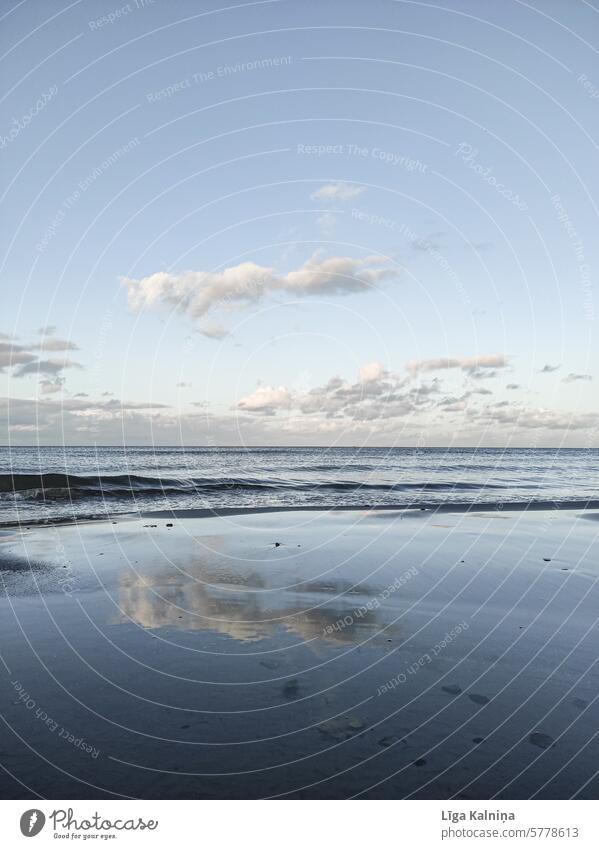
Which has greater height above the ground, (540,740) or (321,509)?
(321,509)

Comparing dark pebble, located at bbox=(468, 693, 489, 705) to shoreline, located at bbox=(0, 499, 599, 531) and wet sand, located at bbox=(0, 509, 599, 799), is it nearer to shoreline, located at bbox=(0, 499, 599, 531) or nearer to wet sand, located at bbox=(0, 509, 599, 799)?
wet sand, located at bbox=(0, 509, 599, 799)

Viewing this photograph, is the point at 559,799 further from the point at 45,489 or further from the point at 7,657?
the point at 45,489

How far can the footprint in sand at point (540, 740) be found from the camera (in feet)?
16.4

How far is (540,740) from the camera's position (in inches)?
200

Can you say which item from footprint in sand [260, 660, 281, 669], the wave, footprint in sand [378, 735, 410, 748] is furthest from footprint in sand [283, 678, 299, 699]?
the wave

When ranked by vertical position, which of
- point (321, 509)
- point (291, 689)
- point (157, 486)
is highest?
point (157, 486)

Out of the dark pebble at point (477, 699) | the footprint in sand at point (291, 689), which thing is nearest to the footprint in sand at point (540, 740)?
the dark pebble at point (477, 699)

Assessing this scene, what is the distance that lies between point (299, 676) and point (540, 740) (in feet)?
8.94
